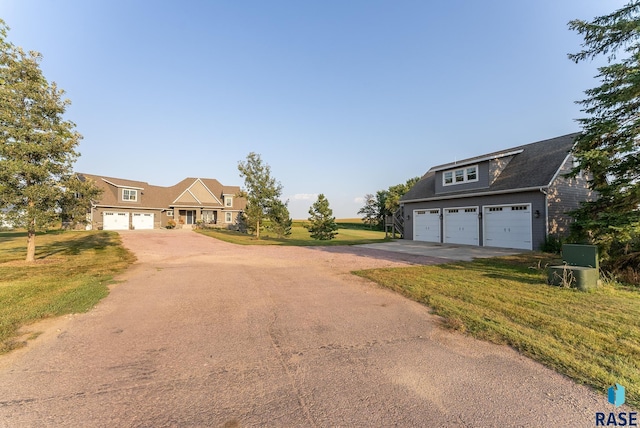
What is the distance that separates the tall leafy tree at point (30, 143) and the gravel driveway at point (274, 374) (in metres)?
7.76

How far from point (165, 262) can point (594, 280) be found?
1328 centimetres

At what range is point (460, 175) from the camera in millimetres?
19922

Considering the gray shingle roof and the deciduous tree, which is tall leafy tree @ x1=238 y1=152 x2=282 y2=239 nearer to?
the gray shingle roof

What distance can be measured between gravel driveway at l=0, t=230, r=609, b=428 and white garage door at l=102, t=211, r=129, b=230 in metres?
32.6

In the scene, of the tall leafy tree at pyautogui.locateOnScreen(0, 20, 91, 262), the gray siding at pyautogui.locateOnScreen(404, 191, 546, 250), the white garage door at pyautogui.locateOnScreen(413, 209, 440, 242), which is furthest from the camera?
the white garage door at pyautogui.locateOnScreen(413, 209, 440, 242)

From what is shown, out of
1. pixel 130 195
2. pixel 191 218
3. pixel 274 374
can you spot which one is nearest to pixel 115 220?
pixel 130 195

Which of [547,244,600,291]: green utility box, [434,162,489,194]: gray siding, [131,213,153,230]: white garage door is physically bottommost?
[547,244,600,291]: green utility box

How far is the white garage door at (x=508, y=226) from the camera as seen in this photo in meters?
15.6

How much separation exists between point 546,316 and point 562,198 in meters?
14.1

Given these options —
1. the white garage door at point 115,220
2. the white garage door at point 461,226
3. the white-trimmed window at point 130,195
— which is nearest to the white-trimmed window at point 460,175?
the white garage door at point 461,226

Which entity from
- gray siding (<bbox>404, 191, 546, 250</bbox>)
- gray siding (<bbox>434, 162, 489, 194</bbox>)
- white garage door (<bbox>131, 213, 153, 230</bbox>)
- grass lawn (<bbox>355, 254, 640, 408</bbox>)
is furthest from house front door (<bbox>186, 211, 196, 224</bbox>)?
grass lawn (<bbox>355, 254, 640, 408</bbox>)

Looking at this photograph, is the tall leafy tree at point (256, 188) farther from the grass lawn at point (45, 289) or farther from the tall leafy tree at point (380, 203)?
the tall leafy tree at point (380, 203)

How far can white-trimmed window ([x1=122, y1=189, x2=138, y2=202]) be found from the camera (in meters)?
34.1

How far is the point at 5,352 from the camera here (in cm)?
366
